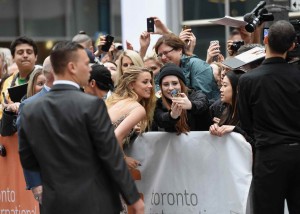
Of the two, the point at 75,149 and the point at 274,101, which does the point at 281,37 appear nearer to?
the point at 274,101

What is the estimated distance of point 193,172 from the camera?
8.21m

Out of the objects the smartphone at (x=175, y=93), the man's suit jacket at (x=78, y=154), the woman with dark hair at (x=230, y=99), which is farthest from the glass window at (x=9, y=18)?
the man's suit jacket at (x=78, y=154)

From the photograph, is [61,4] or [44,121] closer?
[44,121]

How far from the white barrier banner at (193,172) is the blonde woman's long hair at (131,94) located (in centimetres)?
18

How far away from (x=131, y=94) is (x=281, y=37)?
1640mm

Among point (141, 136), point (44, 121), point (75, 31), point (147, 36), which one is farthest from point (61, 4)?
point (44, 121)

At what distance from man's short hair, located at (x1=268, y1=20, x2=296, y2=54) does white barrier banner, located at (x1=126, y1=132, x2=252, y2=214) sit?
0.88m

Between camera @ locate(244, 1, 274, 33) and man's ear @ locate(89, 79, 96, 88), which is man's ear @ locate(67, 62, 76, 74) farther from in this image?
camera @ locate(244, 1, 274, 33)

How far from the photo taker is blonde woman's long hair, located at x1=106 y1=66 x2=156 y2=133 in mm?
8359

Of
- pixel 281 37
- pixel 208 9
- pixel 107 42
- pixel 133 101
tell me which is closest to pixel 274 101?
pixel 281 37

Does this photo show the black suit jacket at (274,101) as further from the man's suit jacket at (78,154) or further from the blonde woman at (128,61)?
the blonde woman at (128,61)

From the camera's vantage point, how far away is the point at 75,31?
2688cm

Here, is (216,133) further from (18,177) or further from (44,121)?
(18,177)

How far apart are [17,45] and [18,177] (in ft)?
5.38
